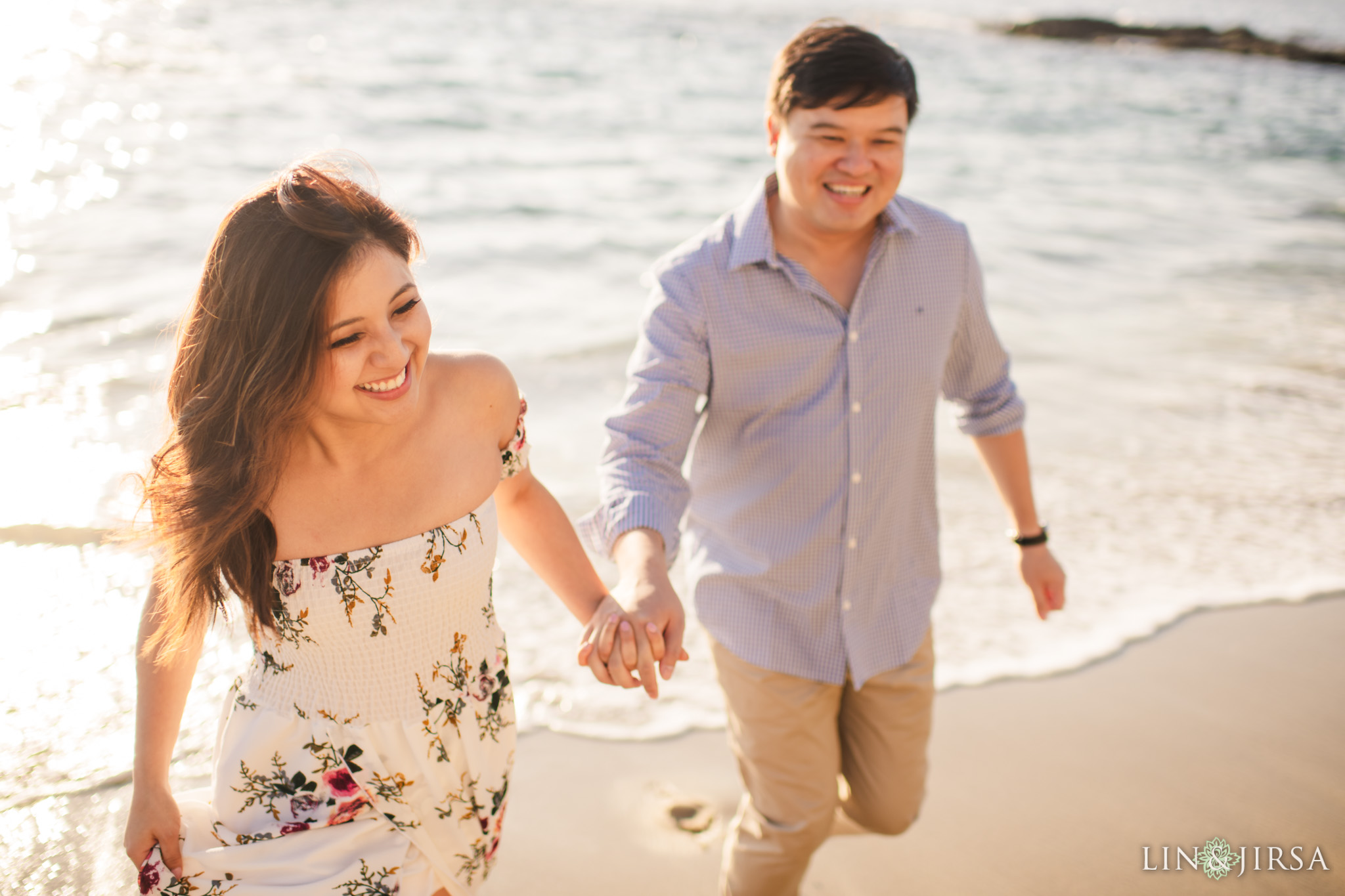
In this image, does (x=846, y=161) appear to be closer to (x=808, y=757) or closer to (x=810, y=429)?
(x=810, y=429)

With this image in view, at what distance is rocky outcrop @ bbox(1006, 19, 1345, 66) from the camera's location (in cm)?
3117

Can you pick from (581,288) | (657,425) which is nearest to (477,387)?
(657,425)

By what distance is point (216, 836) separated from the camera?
2.02 meters

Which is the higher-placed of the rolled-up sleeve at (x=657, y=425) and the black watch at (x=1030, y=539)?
the rolled-up sleeve at (x=657, y=425)

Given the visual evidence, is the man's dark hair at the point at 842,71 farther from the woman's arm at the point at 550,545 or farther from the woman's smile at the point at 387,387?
the woman's smile at the point at 387,387

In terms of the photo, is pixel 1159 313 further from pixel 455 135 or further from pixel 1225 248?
pixel 455 135

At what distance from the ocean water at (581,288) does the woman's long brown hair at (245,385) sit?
0.36m

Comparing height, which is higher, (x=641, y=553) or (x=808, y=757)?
(x=641, y=553)

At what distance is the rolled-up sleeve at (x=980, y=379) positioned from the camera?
293 centimetres

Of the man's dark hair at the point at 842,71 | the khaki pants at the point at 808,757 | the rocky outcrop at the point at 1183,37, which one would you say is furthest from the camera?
the rocky outcrop at the point at 1183,37

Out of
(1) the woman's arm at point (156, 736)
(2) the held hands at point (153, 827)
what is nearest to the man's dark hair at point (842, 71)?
(1) the woman's arm at point (156, 736)

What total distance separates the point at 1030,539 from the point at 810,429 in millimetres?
871

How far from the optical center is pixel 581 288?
9414mm

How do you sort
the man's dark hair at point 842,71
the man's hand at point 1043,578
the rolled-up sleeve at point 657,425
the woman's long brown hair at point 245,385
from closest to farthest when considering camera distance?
the woman's long brown hair at point 245,385, the rolled-up sleeve at point 657,425, the man's dark hair at point 842,71, the man's hand at point 1043,578
